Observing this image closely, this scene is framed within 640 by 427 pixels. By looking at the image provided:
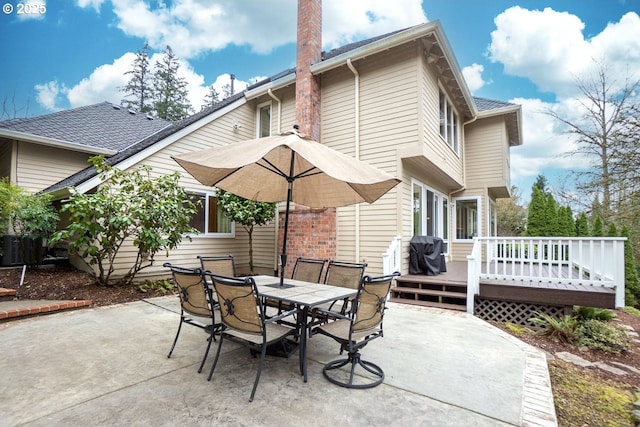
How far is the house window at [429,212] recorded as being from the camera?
799 centimetres

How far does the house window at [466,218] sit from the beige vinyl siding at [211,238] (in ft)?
21.7

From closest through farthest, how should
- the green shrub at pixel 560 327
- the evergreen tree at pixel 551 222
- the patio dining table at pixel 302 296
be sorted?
the patio dining table at pixel 302 296
the green shrub at pixel 560 327
the evergreen tree at pixel 551 222

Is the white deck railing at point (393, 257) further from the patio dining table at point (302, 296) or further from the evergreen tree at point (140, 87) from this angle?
the evergreen tree at point (140, 87)

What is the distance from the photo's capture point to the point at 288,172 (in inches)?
160

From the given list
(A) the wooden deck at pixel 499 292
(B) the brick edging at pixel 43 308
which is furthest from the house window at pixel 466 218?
(B) the brick edging at pixel 43 308

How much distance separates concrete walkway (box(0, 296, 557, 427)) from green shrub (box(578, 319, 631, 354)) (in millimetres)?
1626

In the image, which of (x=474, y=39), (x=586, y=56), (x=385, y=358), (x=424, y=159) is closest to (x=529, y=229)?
(x=424, y=159)

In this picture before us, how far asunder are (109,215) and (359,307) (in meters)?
5.41

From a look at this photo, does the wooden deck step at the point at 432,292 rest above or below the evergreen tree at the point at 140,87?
below

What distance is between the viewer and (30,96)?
1188 cm

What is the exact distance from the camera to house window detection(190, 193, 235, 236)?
8469mm

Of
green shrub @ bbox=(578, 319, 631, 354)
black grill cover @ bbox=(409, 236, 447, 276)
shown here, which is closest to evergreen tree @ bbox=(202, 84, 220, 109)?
black grill cover @ bbox=(409, 236, 447, 276)

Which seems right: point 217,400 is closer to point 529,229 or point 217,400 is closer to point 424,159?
point 424,159

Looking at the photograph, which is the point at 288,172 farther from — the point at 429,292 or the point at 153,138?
the point at 153,138
